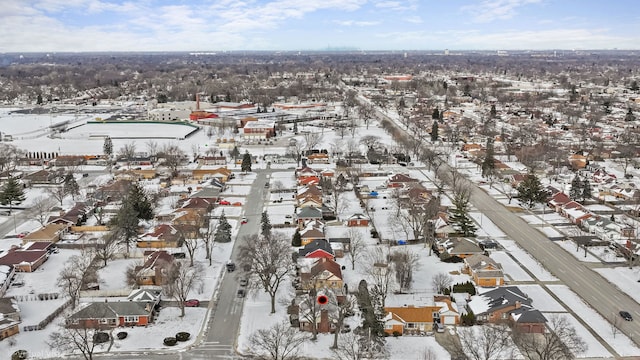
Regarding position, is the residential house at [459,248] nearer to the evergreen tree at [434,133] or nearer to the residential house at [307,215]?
the residential house at [307,215]

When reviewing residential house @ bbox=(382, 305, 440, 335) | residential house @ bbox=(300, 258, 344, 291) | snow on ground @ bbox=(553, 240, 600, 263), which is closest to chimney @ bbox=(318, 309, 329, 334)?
residential house @ bbox=(382, 305, 440, 335)

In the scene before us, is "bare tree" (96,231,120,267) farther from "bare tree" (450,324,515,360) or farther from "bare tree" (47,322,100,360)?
"bare tree" (450,324,515,360)

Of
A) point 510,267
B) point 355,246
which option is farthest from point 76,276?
point 510,267

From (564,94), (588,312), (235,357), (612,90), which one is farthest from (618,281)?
(612,90)

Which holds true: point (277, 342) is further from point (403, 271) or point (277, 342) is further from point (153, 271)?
point (153, 271)

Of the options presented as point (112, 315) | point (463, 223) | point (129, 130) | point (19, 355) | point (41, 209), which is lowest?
point (19, 355)

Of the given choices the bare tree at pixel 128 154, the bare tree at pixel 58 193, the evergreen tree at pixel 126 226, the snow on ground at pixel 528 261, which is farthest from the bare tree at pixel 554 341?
the bare tree at pixel 128 154

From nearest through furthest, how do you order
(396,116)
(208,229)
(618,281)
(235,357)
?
(235,357), (618,281), (208,229), (396,116)

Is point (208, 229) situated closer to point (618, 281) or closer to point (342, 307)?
point (342, 307)
